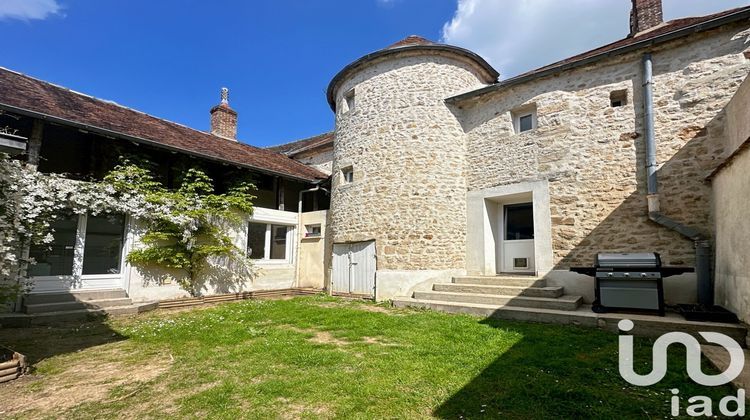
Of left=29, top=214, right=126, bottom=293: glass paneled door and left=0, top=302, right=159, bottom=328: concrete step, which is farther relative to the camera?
left=29, top=214, right=126, bottom=293: glass paneled door

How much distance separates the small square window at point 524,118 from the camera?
859cm

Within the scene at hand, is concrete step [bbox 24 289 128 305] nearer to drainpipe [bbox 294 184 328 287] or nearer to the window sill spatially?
the window sill

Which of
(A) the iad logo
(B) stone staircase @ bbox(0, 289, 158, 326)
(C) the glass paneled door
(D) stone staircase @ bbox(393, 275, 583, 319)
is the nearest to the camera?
(A) the iad logo

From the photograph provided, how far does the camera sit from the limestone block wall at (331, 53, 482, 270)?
352 inches

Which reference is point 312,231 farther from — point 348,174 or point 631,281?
point 631,281

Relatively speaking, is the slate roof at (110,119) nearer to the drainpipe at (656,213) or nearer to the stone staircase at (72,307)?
the stone staircase at (72,307)

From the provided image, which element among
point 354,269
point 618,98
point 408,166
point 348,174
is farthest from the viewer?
point 348,174

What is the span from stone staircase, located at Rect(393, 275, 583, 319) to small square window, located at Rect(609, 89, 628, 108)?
4.28 meters

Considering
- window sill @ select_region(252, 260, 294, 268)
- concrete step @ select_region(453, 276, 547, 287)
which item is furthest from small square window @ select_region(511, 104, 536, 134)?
window sill @ select_region(252, 260, 294, 268)

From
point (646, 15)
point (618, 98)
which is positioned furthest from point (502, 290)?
point (646, 15)

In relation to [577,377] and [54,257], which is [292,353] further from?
[54,257]

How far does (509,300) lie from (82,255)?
9196 mm

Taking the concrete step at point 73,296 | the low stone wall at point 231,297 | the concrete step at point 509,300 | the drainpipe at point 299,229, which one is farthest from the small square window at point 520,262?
the concrete step at point 73,296

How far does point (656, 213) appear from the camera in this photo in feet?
21.3
